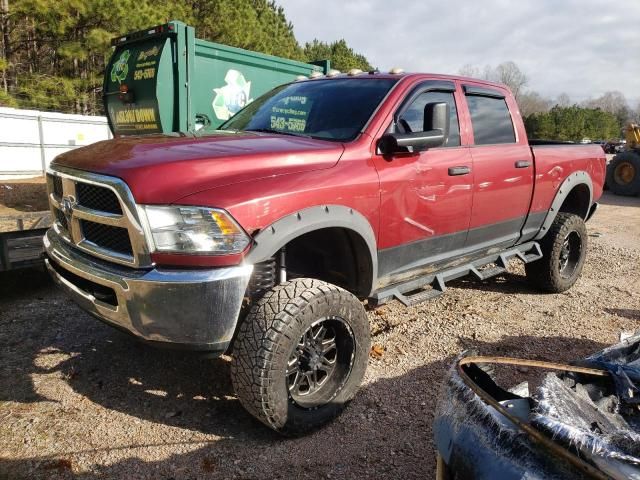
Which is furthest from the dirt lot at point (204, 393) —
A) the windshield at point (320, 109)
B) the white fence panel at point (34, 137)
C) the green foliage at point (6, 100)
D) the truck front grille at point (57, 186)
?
the green foliage at point (6, 100)

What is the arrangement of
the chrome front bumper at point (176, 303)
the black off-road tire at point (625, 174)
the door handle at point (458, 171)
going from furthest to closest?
the black off-road tire at point (625, 174), the door handle at point (458, 171), the chrome front bumper at point (176, 303)

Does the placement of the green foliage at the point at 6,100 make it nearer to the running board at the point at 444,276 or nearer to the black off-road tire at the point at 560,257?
the running board at the point at 444,276

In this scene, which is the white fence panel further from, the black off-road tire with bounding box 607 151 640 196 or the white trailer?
the black off-road tire with bounding box 607 151 640 196

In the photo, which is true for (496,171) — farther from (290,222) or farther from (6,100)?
(6,100)

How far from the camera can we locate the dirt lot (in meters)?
2.59

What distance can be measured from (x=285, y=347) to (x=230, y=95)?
21.9ft

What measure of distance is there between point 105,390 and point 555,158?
4.25 m

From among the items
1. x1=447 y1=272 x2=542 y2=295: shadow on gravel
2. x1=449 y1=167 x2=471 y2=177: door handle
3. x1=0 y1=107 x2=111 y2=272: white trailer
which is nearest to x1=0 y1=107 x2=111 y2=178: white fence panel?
x1=0 y1=107 x2=111 y2=272: white trailer

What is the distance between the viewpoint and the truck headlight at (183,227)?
2400 millimetres

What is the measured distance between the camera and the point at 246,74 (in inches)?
340

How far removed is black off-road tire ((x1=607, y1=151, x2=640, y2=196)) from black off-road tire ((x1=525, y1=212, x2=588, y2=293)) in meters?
10.6

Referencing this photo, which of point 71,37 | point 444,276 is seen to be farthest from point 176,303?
point 71,37

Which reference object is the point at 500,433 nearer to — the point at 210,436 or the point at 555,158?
the point at 210,436

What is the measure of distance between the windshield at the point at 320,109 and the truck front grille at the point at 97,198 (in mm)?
1328
